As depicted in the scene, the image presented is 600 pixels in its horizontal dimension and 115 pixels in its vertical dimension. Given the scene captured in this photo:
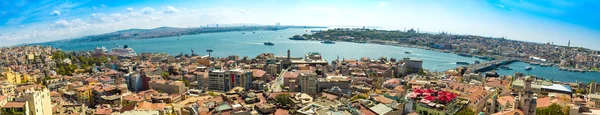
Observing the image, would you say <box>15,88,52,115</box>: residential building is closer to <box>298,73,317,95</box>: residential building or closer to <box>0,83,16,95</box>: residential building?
<box>0,83,16,95</box>: residential building

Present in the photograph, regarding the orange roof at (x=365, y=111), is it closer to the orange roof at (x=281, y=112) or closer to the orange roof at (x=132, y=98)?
the orange roof at (x=281, y=112)

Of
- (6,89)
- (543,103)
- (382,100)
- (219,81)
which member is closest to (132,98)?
(6,89)

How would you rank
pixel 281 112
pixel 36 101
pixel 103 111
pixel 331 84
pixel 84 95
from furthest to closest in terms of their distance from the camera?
pixel 331 84 < pixel 84 95 < pixel 103 111 < pixel 281 112 < pixel 36 101

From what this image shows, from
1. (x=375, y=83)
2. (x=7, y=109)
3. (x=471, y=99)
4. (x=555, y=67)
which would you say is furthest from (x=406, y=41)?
(x=7, y=109)

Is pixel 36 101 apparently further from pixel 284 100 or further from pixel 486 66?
pixel 486 66

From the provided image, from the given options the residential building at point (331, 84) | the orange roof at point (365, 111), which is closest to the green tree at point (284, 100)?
the orange roof at point (365, 111)

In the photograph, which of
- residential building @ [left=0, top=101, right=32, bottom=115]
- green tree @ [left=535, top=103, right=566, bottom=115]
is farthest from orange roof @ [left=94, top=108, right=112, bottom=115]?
green tree @ [left=535, top=103, right=566, bottom=115]

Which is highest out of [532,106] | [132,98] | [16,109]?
[16,109]

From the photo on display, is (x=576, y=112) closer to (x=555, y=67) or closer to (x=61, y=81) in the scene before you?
(x=61, y=81)

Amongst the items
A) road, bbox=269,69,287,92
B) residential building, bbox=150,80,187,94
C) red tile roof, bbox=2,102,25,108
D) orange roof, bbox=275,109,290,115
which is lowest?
road, bbox=269,69,287,92

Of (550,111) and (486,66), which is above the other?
(550,111)

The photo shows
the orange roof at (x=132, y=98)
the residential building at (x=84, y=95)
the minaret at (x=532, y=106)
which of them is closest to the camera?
the minaret at (x=532, y=106)
